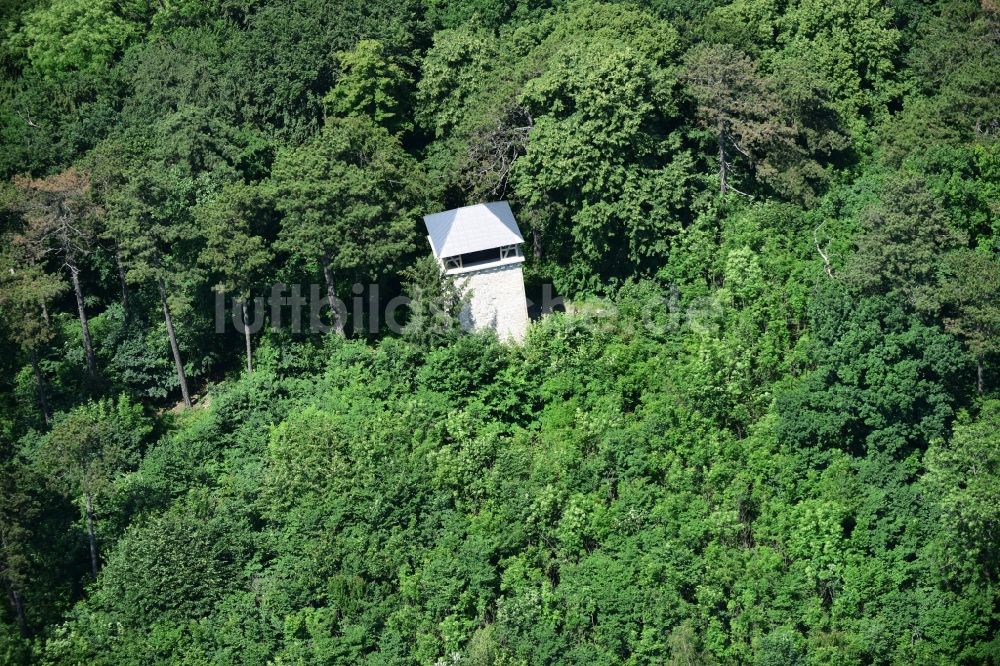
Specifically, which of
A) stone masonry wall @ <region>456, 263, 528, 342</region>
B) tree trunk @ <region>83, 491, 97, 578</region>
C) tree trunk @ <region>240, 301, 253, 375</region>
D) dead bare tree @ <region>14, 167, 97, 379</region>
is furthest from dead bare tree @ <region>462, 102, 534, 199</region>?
tree trunk @ <region>83, 491, 97, 578</region>

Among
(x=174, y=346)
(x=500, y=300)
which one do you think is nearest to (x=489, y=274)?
(x=500, y=300)

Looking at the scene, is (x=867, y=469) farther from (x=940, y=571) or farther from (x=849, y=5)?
(x=849, y=5)

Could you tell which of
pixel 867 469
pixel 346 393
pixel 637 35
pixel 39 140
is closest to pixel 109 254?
pixel 39 140

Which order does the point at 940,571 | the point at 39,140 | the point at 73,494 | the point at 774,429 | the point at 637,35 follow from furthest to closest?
the point at 39,140
the point at 637,35
the point at 73,494
the point at 774,429
the point at 940,571

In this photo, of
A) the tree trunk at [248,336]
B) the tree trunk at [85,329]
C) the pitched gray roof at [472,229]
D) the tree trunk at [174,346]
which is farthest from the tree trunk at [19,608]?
the pitched gray roof at [472,229]

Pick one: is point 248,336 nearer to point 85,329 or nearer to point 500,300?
point 85,329

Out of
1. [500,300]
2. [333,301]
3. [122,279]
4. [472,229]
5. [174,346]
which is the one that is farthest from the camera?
[122,279]
